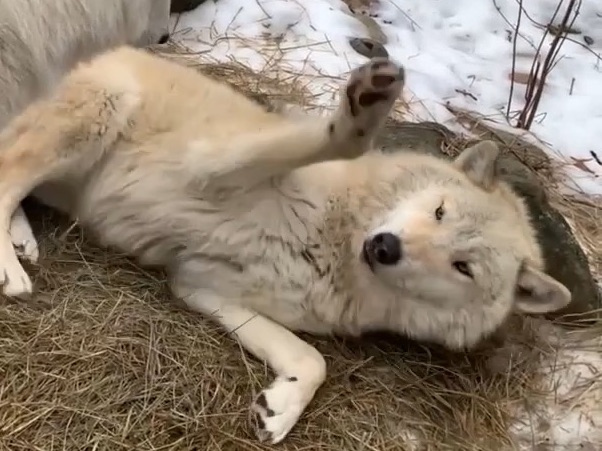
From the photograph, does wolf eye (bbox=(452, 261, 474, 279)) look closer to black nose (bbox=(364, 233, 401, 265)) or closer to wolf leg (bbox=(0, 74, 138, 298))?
black nose (bbox=(364, 233, 401, 265))

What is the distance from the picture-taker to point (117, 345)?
247 centimetres

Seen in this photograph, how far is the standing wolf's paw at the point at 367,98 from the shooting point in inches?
88.7

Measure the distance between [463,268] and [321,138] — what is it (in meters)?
0.57

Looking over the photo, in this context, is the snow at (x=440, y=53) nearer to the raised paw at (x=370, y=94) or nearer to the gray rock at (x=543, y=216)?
the gray rock at (x=543, y=216)

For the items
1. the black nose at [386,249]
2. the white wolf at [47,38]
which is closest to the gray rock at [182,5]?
the white wolf at [47,38]

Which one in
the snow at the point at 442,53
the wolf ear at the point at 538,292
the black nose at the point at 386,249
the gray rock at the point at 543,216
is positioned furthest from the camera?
the snow at the point at 442,53

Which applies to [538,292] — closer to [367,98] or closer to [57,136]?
[367,98]

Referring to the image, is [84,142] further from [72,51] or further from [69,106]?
[72,51]

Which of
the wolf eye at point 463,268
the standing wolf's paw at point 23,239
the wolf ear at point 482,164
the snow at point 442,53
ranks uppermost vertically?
the wolf ear at point 482,164

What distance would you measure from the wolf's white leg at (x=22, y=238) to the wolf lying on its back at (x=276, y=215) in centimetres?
6

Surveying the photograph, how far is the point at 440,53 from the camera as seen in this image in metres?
4.45

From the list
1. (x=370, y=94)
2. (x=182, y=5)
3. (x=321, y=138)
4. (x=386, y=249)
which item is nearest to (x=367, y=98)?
(x=370, y=94)

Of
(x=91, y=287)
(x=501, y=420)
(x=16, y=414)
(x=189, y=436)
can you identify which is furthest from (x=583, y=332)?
(x=16, y=414)

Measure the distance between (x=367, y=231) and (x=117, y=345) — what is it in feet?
2.70
